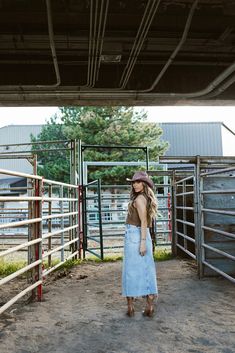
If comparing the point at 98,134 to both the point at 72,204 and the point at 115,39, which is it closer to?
the point at 72,204

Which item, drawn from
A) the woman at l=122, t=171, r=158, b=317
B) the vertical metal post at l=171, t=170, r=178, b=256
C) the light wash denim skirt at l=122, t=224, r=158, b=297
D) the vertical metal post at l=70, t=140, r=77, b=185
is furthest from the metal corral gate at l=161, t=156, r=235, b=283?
the vertical metal post at l=70, t=140, r=77, b=185

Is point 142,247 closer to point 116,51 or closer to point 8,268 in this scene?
point 8,268

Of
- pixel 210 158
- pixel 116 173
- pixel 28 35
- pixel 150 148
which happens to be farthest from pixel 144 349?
pixel 150 148

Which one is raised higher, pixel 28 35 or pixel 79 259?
pixel 28 35

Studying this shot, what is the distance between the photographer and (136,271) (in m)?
4.35

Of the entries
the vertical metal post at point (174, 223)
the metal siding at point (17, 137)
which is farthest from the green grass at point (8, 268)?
the metal siding at point (17, 137)

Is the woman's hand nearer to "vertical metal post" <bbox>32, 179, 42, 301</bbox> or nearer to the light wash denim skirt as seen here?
the light wash denim skirt

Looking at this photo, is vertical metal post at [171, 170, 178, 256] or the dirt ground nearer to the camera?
the dirt ground

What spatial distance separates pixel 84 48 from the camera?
22.7 ft

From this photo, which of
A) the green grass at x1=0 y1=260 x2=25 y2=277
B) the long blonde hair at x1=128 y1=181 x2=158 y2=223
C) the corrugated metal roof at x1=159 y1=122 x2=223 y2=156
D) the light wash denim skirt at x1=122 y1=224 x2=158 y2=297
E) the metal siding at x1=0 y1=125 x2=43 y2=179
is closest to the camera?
the light wash denim skirt at x1=122 y1=224 x2=158 y2=297

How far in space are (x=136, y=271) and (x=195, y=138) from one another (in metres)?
25.8

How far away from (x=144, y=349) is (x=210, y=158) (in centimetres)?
318

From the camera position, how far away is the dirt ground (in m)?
3.49

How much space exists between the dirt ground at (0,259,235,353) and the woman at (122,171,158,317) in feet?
0.77
